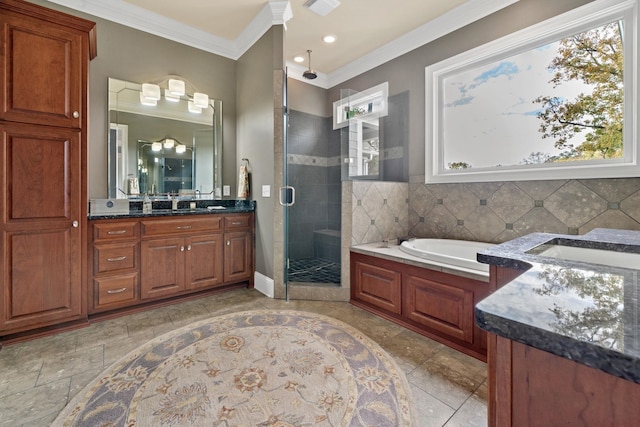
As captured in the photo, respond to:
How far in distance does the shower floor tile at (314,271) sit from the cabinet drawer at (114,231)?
58.2 inches

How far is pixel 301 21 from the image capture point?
10.1 feet

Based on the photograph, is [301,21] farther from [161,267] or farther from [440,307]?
[440,307]

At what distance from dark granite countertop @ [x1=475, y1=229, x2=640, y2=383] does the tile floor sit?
1.05 m

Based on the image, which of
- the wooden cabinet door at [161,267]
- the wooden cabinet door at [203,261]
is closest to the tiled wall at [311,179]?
the wooden cabinet door at [203,261]

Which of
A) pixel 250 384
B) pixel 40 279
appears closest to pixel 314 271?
pixel 250 384

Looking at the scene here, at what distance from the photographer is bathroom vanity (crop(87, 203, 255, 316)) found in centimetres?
239

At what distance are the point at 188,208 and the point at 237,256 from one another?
768 millimetres

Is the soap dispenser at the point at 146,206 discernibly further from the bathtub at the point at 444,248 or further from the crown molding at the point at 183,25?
the bathtub at the point at 444,248

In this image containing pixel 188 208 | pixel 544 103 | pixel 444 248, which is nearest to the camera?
pixel 544 103

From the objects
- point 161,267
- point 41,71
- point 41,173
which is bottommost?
point 161,267

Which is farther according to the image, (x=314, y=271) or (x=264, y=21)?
(x=314, y=271)

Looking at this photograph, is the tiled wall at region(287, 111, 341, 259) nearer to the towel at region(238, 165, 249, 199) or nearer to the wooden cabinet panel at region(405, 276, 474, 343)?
the towel at region(238, 165, 249, 199)

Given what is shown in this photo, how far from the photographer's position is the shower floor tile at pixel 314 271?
2.99m

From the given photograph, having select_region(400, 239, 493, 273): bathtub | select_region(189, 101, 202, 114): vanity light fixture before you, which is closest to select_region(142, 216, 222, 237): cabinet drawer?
select_region(189, 101, 202, 114): vanity light fixture
